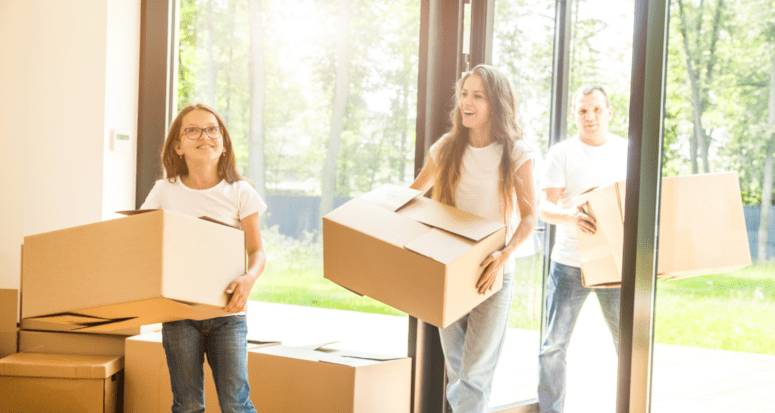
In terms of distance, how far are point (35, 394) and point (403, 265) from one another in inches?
58.4

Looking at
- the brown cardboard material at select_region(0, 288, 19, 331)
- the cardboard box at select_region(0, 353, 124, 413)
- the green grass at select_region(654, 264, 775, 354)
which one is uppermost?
the green grass at select_region(654, 264, 775, 354)

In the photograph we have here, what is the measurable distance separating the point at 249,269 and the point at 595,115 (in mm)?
1342

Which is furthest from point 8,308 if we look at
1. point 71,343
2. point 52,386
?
point 52,386

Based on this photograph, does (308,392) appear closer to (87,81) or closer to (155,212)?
(155,212)

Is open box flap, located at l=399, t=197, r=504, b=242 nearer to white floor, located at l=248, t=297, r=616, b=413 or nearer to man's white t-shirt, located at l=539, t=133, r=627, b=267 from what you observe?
man's white t-shirt, located at l=539, t=133, r=627, b=267

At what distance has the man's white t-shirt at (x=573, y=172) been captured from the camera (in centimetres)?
214

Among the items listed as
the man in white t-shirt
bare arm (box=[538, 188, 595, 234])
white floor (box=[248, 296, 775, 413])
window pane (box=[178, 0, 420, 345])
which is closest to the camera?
white floor (box=[248, 296, 775, 413])

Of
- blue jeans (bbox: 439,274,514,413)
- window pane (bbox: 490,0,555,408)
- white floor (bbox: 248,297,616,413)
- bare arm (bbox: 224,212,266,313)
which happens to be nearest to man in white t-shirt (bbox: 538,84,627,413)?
white floor (bbox: 248,297,616,413)

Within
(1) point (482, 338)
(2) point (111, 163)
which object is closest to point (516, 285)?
(1) point (482, 338)

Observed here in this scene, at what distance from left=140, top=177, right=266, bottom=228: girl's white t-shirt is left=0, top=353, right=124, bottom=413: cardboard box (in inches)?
31.1

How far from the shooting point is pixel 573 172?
2.18 metres

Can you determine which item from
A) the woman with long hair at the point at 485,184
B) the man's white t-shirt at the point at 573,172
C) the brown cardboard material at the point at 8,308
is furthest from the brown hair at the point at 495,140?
the brown cardboard material at the point at 8,308

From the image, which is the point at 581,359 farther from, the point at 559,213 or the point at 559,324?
the point at 559,213

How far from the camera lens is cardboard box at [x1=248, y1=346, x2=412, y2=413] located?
197 cm
